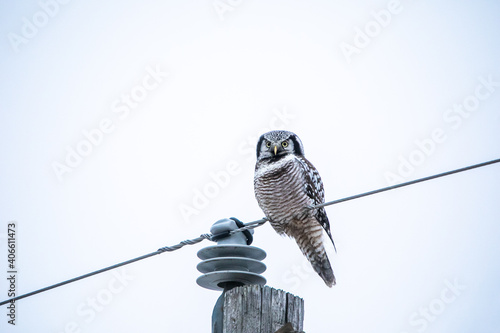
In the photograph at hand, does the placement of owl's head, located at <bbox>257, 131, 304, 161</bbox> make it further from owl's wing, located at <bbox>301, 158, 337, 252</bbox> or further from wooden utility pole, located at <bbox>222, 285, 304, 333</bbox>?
wooden utility pole, located at <bbox>222, 285, 304, 333</bbox>

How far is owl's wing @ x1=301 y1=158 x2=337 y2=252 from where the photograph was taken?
7.09 meters

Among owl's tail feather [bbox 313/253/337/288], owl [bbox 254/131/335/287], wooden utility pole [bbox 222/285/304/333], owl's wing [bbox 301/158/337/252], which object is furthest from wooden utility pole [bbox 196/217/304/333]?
owl's tail feather [bbox 313/253/337/288]

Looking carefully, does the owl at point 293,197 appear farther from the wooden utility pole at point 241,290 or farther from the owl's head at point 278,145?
the wooden utility pole at point 241,290

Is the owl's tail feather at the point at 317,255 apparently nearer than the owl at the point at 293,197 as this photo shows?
No

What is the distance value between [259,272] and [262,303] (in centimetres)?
56

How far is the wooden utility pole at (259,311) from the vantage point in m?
3.18

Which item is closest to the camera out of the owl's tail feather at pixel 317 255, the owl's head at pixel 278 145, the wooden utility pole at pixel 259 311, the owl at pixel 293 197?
the wooden utility pole at pixel 259 311

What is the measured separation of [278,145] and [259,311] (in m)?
4.24

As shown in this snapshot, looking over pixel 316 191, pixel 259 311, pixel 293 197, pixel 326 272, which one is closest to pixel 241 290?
pixel 259 311

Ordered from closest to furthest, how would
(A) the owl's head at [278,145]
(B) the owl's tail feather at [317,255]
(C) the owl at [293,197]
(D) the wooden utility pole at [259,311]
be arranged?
(D) the wooden utility pole at [259,311] < (C) the owl at [293,197] < (B) the owl's tail feather at [317,255] < (A) the owl's head at [278,145]

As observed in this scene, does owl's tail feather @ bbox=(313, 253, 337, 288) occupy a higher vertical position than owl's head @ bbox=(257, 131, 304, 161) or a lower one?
lower

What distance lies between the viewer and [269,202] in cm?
707

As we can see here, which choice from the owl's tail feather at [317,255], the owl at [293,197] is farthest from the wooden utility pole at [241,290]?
the owl's tail feather at [317,255]

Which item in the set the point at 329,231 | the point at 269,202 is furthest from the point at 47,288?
the point at 329,231
